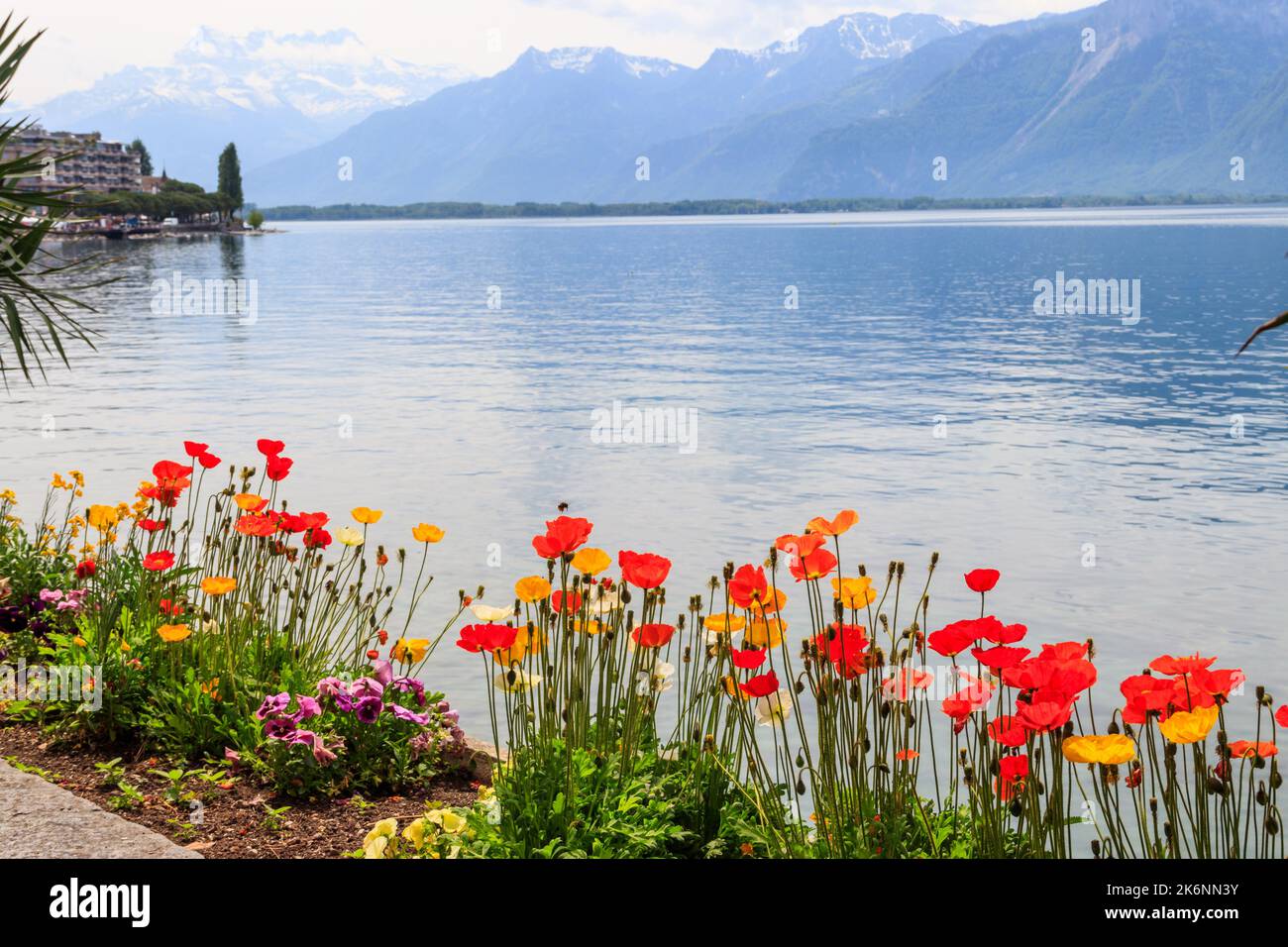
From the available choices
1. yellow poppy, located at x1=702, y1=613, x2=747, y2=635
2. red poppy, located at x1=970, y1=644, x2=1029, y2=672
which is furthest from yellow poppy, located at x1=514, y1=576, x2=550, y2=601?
red poppy, located at x1=970, y1=644, x2=1029, y2=672

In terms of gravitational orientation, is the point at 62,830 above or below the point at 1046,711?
below

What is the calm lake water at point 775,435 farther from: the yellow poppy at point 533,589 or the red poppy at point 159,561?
the yellow poppy at point 533,589

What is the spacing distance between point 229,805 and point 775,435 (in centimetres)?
1469

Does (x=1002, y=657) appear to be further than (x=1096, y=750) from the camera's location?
Yes

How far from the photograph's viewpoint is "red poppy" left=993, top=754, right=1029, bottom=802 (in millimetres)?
3725

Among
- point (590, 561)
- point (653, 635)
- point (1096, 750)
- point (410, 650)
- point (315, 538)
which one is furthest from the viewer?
point (315, 538)

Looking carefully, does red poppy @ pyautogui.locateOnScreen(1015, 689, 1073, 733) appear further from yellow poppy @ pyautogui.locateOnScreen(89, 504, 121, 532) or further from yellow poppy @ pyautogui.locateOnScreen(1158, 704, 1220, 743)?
yellow poppy @ pyautogui.locateOnScreen(89, 504, 121, 532)

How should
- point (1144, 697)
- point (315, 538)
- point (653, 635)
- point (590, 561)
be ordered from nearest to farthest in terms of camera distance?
point (1144, 697) < point (590, 561) < point (653, 635) < point (315, 538)

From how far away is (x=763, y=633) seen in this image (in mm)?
4406

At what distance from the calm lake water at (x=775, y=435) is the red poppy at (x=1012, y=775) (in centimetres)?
481

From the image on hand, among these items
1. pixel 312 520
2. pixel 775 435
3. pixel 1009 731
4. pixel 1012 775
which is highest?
pixel 312 520

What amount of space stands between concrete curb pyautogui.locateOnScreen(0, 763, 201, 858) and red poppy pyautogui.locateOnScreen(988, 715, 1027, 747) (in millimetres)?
2650

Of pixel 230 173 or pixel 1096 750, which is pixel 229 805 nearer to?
pixel 1096 750

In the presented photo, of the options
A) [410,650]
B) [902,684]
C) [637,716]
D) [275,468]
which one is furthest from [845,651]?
[275,468]
